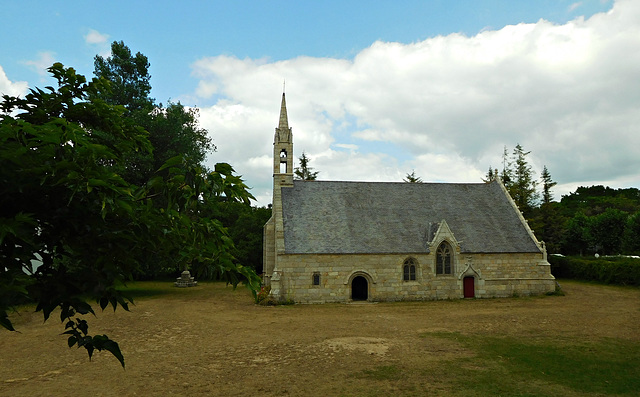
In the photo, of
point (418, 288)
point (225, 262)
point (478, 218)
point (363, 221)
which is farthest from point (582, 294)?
point (225, 262)

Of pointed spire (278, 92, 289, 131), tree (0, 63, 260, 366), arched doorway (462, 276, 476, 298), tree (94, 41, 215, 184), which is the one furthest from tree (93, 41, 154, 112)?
tree (0, 63, 260, 366)

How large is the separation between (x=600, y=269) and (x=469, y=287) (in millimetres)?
15294

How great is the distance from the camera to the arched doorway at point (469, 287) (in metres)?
27.7

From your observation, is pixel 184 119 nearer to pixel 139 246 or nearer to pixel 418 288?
pixel 418 288

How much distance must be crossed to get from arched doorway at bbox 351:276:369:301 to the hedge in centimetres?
2113

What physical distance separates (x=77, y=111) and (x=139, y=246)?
1.56 m

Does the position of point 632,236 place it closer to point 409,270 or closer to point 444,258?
point 444,258

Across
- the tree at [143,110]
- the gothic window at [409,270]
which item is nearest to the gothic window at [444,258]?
the gothic window at [409,270]

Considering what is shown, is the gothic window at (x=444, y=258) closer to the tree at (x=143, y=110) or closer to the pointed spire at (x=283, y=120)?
the pointed spire at (x=283, y=120)

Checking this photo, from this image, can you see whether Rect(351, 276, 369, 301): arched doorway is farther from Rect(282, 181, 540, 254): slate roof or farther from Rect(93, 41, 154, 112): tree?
Rect(93, 41, 154, 112): tree

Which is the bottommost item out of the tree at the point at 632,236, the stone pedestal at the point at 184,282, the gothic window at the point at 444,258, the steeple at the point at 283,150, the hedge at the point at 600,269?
the stone pedestal at the point at 184,282

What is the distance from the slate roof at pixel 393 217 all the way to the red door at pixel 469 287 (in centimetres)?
195

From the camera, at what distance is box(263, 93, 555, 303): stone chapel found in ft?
85.3

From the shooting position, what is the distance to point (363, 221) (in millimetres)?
28703
